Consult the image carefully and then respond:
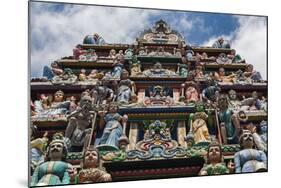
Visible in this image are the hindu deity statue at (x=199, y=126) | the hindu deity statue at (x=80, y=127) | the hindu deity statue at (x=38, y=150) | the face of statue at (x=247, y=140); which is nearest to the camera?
the hindu deity statue at (x=38, y=150)

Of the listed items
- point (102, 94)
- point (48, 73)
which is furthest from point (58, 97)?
point (102, 94)

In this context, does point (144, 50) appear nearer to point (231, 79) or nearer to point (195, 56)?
point (195, 56)

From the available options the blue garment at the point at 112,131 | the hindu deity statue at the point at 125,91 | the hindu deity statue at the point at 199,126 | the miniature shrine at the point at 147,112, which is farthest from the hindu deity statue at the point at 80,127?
the hindu deity statue at the point at 199,126

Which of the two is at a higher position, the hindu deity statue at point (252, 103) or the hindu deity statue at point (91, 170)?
the hindu deity statue at point (252, 103)

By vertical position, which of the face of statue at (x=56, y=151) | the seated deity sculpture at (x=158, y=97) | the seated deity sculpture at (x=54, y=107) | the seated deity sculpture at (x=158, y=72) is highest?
the seated deity sculpture at (x=158, y=72)

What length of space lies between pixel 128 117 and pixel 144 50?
51cm

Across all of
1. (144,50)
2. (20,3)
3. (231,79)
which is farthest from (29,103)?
(231,79)

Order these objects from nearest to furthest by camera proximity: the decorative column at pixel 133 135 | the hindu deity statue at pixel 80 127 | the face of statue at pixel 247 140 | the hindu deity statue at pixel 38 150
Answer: the hindu deity statue at pixel 38 150 → the hindu deity statue at pixel 80 127 → the decorative column at pixel 133 135 → the face of statue at pixel 247 140

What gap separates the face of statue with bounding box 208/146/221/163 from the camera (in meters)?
3.11

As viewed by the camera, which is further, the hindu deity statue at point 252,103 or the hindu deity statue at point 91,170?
→ the hindu deity statue at point 252,103

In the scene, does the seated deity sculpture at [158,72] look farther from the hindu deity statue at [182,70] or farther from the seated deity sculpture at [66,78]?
the seated deity sculpture at [66,78]

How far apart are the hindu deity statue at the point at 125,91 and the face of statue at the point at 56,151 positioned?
1.72 feet

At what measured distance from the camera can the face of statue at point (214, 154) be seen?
3.11m

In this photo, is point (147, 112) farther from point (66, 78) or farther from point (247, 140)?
point (247, 140)
